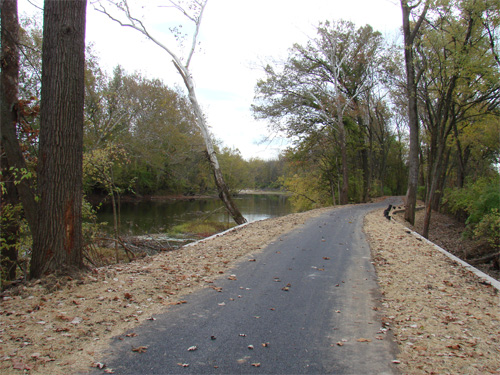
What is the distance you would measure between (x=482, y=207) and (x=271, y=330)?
17587 millimetres

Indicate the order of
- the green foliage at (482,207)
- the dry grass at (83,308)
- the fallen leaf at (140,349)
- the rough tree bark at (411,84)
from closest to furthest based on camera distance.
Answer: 1. the dry grass at (83,308)
2. the fallen leaf at (140,349)
3. the green foliage at (482,207)
4. the rough tree bark at (411,84)

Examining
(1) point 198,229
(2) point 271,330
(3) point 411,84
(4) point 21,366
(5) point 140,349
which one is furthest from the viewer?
(1) point 198,229

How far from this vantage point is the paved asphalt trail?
3.25 meters

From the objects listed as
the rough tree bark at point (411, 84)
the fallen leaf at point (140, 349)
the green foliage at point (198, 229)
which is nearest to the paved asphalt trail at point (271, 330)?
the fallen leaf at point (140, 349)

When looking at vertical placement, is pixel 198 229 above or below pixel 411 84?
below

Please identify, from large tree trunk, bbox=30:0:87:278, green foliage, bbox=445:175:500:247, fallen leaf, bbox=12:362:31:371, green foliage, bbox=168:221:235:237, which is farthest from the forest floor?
green foliage, bbox=168:221:235:237

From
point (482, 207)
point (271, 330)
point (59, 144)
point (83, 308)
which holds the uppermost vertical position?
point (59, 144)

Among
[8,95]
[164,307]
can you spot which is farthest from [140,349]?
[8,95]

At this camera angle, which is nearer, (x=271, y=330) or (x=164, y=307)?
(x=271, y=330)

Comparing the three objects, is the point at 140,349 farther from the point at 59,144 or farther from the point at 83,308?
the point at 59,144

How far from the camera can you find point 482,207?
17.3 metres

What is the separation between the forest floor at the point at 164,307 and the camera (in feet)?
10.8

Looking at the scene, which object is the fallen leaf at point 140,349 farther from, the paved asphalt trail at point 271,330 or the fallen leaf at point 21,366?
the fallen leaf at point 21,366

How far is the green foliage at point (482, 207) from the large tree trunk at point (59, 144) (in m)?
13.5
